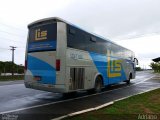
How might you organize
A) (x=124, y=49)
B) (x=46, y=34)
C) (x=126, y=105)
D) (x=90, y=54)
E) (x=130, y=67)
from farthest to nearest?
(x=130, y=67)
(x=124, y=49)
(x=90, y=54)
(x=46, y=34)
(x=126, y=105)

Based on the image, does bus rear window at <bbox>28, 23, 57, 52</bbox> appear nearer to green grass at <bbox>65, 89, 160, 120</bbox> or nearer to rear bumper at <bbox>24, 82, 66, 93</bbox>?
rear bumper at <bbox>24, 82, 66, 93</bbox>

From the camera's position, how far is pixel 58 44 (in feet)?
35.3

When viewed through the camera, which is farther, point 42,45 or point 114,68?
point 114,68

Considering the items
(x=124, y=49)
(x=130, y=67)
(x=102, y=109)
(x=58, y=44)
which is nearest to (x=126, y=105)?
(x=102, y=109)

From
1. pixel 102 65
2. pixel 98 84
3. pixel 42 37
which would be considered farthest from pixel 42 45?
pixel 102 65

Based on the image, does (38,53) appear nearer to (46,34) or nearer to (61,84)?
(46,34)

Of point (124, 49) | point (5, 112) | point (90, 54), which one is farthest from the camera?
point (124, 49)

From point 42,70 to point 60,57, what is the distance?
1.17 metres

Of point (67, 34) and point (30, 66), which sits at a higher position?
point (67, 34)

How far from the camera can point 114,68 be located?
1731cm

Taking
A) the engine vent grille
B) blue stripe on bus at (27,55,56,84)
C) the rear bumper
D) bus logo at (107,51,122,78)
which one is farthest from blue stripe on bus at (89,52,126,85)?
the rear bumper

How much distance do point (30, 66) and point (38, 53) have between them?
2.69ft

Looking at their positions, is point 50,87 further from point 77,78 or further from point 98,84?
point 98,84

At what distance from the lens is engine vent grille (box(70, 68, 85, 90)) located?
11.2 meters
